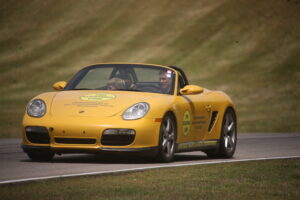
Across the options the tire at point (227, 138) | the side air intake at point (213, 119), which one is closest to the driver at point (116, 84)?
the side air intake at point (213, 119)

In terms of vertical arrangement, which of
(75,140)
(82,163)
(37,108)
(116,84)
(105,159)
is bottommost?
(105,159)

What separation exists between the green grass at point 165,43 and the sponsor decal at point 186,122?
85.9ft

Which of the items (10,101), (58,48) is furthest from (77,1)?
(10,101)

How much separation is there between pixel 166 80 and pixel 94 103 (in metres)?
1.54

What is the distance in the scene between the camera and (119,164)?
34.8 feet

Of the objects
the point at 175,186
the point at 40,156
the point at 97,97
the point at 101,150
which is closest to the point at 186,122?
the point at 97,97

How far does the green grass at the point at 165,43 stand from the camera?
1911 inches

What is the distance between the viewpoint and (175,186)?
805cm

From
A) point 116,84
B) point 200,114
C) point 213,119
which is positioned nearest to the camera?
point 116,84

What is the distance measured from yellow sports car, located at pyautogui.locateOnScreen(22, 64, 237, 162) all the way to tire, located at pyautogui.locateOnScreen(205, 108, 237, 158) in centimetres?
92

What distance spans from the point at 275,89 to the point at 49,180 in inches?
1460

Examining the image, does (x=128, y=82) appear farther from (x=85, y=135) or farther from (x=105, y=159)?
(x=85, y=135)

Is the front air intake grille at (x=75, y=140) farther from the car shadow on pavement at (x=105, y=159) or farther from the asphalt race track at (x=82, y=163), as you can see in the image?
the car shadow on pavement at (x=105, y=159)

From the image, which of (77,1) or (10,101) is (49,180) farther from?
(77,1)
